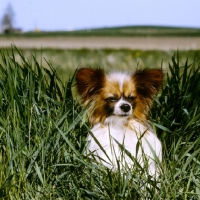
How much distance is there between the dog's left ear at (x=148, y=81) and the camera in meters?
5.02

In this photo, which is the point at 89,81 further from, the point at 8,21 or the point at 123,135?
the point at 8,21

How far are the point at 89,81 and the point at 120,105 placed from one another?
1.06ft

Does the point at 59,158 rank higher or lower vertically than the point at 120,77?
lower

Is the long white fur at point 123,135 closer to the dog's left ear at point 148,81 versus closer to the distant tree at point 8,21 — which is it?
the dog's left ear at point 148,81

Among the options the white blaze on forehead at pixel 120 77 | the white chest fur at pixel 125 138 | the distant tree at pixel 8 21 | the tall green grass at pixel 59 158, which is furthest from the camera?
the distant tree at pixel 8 21

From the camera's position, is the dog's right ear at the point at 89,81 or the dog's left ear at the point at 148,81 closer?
the dog's right ear at the point at 89,81

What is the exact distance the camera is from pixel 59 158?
14.6 ft

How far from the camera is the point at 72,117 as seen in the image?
15.9ft

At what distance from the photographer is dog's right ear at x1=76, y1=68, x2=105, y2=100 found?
15.9 feet

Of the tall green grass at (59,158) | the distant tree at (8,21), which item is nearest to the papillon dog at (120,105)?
the tall green grass at (59,158)

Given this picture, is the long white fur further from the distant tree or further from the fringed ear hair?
the distant tree

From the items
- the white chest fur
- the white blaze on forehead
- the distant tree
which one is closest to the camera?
the white chest fur

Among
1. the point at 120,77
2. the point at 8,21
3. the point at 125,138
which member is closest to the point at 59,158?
the point at 125,138

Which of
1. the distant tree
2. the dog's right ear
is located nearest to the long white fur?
the dog's right ear
